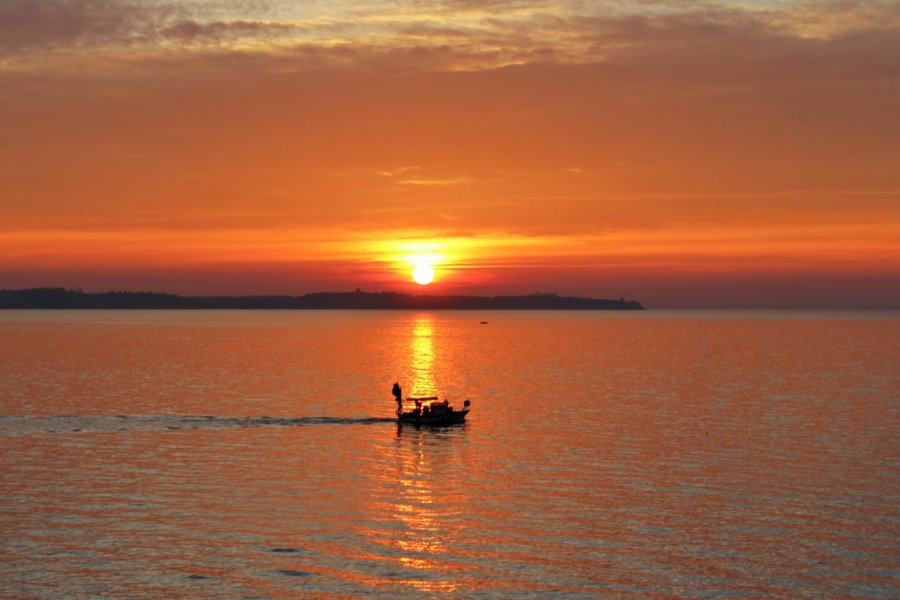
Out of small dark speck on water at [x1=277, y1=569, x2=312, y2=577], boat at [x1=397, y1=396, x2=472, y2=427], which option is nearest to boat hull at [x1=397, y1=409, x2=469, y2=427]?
boat at [x1=397, y1=396, x2=472, y2=427]

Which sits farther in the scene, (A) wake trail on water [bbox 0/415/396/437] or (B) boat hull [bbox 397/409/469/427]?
(B) boat hull [bbox 397/409/469/427]

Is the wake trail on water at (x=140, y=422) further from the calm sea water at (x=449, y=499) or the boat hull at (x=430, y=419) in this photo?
the boat hull at (x=430, y=419)

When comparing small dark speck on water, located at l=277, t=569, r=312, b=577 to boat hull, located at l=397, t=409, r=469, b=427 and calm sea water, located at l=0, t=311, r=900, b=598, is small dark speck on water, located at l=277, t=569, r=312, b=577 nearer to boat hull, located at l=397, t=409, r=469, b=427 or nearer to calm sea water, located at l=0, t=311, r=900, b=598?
calm sea water, located at l=0, t=311, r=900, b=598

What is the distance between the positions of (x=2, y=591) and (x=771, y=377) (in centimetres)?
13929

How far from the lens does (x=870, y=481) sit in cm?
6925

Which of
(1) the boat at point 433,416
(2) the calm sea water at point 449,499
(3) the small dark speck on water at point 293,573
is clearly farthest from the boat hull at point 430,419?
(3) the small dark speck on water at point 293,573

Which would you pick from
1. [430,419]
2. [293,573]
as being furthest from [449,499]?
[430,419]

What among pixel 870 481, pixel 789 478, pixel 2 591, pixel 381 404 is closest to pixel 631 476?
pixel 789 478

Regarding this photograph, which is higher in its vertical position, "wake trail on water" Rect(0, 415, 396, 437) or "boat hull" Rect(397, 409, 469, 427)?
"boat hull" Rect(397, 409, 469, 427)

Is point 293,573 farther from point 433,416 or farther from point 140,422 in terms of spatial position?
point 140,422

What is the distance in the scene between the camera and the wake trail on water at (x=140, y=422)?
95.0 metres

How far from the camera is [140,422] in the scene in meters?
100

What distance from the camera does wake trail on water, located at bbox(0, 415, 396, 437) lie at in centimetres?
9500

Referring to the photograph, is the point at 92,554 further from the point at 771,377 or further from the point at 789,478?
the point at 771,377
